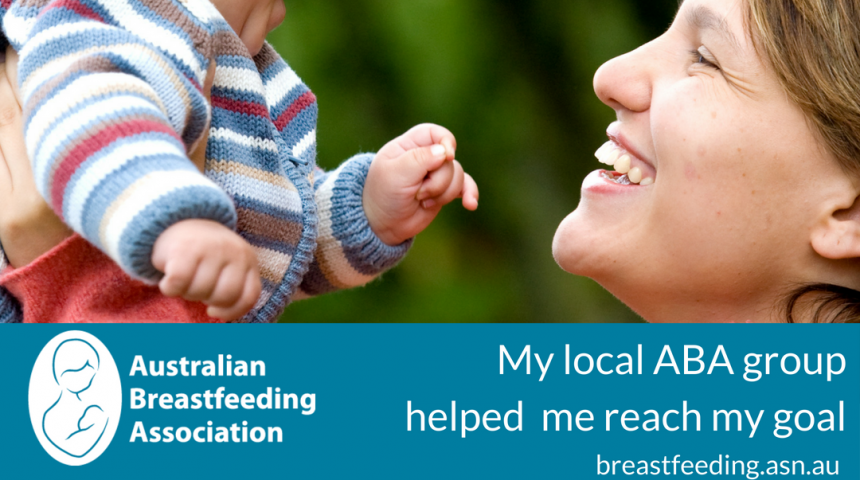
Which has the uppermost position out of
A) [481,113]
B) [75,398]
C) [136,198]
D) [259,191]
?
[481,113]

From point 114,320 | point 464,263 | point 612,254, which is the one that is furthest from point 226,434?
point 464,263

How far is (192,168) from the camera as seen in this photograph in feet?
2.14

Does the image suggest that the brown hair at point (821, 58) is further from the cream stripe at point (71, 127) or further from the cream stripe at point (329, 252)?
the cream stripe at point (71, 127)

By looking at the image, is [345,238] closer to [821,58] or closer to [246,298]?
[246,298]

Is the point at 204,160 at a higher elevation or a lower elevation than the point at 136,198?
higher

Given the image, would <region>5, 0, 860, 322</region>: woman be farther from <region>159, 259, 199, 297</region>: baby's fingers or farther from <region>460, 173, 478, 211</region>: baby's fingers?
<region>159, 259, 199, 297</region>: baby's fingers

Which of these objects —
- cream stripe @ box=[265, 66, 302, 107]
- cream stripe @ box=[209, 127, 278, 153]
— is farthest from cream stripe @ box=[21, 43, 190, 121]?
cream stripe @ box=[265, 66, 302, 107]

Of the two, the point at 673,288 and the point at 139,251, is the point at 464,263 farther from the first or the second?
the point at 139,251

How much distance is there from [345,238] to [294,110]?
0.53 feet

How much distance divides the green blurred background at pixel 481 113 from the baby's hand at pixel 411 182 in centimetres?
97

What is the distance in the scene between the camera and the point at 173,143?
0.67m

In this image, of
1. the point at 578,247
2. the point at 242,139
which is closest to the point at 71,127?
the point at 242,139

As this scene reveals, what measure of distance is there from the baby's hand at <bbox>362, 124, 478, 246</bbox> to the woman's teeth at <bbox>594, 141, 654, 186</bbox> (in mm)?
182

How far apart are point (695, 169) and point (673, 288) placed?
0.16m
